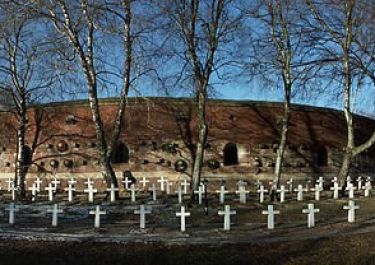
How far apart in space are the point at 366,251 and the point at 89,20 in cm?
1345

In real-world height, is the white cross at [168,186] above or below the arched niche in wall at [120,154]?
below

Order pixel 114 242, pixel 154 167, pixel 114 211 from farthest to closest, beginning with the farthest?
pixel 154 167
pixel 114 211
pixel 114 242

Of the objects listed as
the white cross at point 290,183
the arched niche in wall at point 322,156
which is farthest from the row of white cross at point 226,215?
the arched niche in wall at point 322,156

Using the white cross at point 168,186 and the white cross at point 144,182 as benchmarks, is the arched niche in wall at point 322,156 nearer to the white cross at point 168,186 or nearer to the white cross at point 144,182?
the white cross at point 168,186

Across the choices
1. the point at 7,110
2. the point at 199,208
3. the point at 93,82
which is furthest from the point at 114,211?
the point at 7,110

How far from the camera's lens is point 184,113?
98.5 feet

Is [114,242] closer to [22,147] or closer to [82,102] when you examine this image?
[22,147]

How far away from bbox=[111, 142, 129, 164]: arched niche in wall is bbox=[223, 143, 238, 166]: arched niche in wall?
195 inches

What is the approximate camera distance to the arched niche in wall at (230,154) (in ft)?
96.9

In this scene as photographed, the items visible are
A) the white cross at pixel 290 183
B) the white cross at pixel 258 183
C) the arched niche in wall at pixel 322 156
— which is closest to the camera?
the white cross at pixel 290 183

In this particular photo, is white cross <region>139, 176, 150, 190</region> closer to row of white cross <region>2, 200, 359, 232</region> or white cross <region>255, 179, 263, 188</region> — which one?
white cross <region>255, 179, 263, 188</region>

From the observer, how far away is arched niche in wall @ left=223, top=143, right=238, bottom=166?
2955 cm

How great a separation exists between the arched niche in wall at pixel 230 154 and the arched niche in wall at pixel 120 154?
16.3 ft

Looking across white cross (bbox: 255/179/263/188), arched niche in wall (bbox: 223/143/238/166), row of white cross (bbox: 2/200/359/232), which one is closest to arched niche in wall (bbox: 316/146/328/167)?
white cross (bbox: 255/179/263/188)
